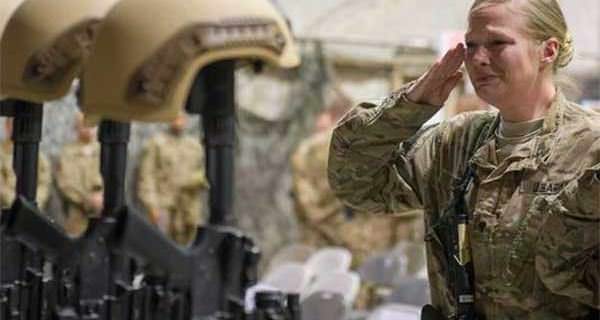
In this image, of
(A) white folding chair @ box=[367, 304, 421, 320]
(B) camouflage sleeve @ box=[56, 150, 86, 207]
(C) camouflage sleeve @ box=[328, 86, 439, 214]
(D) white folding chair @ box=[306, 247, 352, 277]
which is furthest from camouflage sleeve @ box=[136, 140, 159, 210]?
(C) camouflage sleeve @ box=[328, 86, 439, 214]

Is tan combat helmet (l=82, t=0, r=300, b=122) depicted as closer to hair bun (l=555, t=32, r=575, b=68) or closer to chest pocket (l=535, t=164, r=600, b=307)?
hair bun (l=555, t=32, r=575, b=68)

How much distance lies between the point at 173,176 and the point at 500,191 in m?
6.96

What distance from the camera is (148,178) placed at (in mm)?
8141

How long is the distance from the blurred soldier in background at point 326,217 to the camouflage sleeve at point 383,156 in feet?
20.4

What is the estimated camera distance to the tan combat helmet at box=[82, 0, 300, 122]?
2260 millimetres

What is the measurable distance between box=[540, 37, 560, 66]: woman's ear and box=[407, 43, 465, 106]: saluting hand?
0.10 metres

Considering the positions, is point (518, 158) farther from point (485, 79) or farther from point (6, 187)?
point (6, 187)

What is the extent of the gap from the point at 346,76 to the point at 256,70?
21.6ft

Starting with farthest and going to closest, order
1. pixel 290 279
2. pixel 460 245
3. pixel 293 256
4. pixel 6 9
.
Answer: pixel 293 256 → pixel 290 279 → pixel 6 9 → pixel 460 245

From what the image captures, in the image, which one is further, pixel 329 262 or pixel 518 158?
pixel 329 262

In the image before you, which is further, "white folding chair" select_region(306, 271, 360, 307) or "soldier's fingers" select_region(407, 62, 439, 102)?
"white folding chair" select_region(306, 271, 360, 307)

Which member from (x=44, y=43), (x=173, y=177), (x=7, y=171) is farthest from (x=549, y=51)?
(x=173, y=177)

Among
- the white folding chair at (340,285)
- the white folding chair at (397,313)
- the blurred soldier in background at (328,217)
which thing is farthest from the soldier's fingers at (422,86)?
the blurred soldier in background at (328,217)

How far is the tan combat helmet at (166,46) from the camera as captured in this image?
2.26 meters
